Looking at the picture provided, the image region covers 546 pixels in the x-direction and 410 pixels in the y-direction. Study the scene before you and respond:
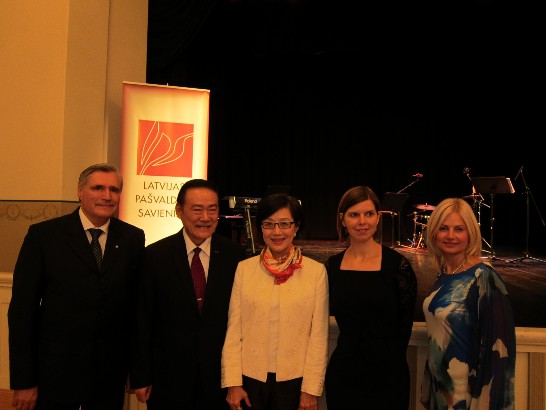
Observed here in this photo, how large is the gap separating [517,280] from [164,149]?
5031 millimetres

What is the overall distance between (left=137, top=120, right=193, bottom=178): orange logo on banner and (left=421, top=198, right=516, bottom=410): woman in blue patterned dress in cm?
294

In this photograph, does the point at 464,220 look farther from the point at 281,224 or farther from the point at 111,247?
the point at 111,247

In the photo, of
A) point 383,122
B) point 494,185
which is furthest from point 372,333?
point 383,122

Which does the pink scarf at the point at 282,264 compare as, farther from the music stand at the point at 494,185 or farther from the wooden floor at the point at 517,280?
the music stand at the point at 494,185

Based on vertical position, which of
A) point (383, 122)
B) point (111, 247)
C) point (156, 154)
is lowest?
point (111, 247)

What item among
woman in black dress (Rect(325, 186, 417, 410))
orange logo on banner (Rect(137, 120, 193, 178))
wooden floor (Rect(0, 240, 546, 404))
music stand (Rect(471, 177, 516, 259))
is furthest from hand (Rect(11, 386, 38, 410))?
music stand (Rect(471, 177, 516, 259))

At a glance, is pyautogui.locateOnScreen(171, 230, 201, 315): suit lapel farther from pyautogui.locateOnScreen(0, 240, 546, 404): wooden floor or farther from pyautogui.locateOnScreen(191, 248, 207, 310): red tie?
pyautogui.locateOnScreen(0, 240, 546, 404): wooden floor

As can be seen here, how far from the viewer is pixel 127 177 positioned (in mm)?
4371

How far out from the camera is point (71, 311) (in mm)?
2055

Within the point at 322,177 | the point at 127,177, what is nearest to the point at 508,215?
the point at 322,177

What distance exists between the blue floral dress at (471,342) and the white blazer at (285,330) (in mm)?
417

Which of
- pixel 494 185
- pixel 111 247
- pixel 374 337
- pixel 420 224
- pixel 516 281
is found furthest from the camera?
pixel 420 224

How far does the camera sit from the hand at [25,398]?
2008mm

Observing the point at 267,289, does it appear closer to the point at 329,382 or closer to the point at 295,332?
the point at 295,332
